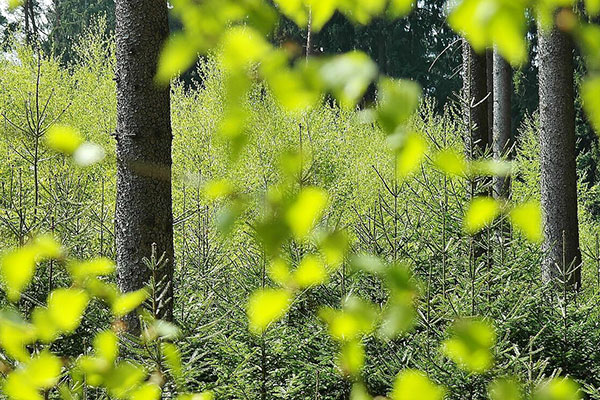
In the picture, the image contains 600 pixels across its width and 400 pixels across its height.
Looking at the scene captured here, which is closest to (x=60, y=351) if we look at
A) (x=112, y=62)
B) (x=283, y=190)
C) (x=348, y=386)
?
(x=348, y=386)

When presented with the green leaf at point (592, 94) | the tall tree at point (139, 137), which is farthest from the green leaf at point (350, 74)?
the tall tree at point (139, 137)

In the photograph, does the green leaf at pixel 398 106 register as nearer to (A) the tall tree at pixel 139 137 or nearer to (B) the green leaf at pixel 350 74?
(B) the green leaf at pixel 350 74

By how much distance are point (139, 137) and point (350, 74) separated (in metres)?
3.29

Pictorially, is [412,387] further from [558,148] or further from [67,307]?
[558,148]

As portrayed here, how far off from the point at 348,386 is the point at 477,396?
694mm

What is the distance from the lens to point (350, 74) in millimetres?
627

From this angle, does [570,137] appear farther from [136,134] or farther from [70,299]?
[70,299]

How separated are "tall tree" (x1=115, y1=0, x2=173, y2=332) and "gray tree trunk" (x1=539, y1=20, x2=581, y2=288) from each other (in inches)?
134

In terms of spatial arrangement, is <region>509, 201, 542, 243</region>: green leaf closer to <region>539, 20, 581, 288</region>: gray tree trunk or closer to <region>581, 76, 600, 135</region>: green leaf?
<region>581, 76, 600, 135</region>: green leaf

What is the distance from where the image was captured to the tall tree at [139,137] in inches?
149

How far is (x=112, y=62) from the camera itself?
18.3 m

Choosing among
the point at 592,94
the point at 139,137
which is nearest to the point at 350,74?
the point at 592,94

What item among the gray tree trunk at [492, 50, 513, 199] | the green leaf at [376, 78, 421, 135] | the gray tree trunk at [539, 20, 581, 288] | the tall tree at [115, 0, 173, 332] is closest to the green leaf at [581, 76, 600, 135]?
the green leaf at [376, 78, 421, 135]

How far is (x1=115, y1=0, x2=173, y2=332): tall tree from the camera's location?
12.4 ft
